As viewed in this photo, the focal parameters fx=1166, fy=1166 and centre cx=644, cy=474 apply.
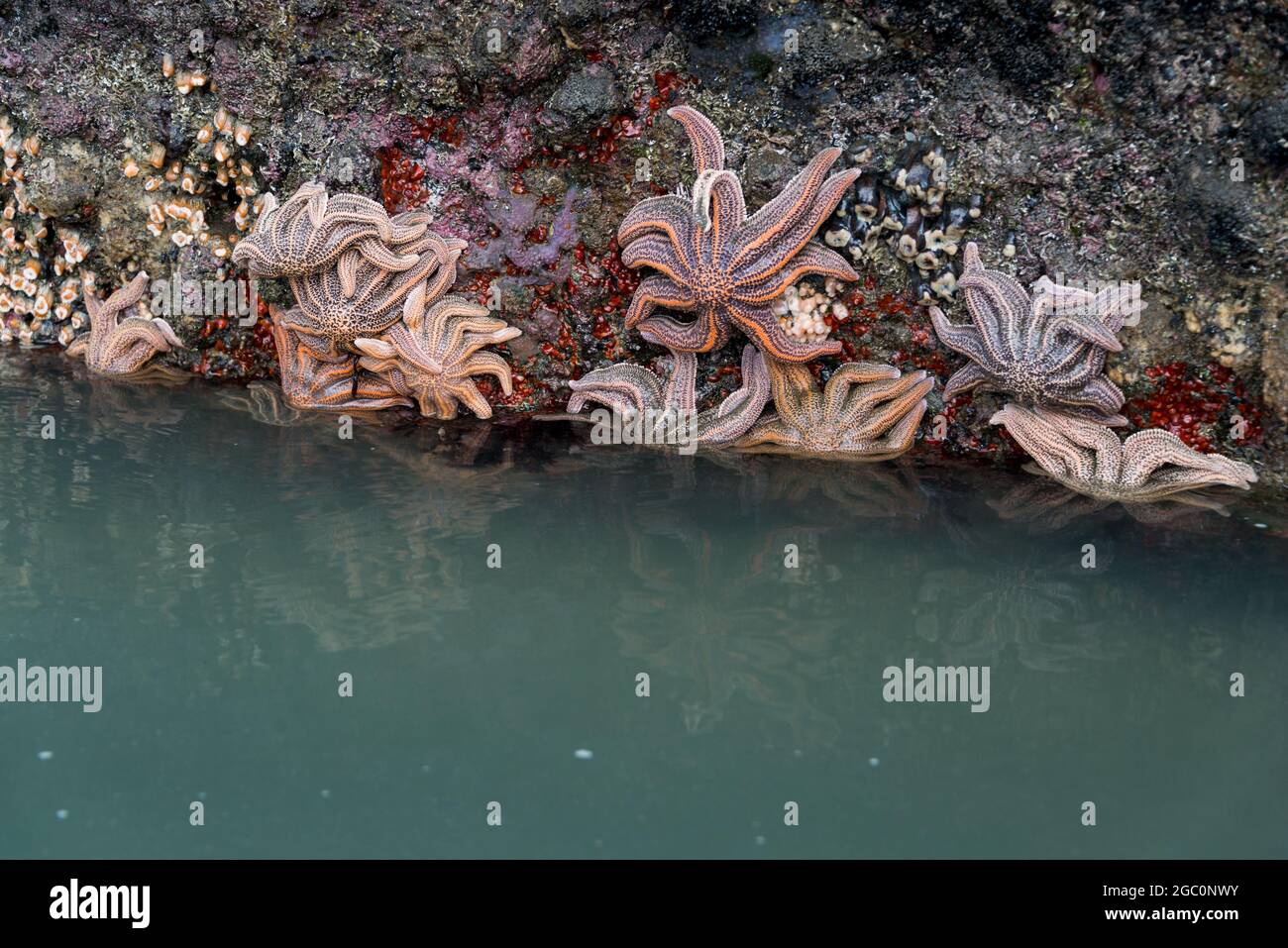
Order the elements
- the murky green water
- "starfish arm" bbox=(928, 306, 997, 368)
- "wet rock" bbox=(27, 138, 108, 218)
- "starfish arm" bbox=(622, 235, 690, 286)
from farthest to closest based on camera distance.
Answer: "wet rock" bbox=(27, 138, 108, 218) < "starfish arm" bbox=(622, 235, 690, 286) < "starfish arm" bbox=(928, 306, 997, 368) < the murky green water

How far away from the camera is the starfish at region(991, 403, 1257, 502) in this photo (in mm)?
6191

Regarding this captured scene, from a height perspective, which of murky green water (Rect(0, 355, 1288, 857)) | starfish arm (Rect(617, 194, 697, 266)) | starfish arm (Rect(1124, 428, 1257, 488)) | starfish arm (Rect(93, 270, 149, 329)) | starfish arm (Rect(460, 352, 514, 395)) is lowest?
murky green water (Rect(0, 355, 1288, 857))

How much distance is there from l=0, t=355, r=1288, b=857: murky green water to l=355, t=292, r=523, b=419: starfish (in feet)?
1.52

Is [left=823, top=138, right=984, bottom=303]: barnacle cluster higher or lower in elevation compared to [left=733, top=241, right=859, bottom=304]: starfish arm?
higher

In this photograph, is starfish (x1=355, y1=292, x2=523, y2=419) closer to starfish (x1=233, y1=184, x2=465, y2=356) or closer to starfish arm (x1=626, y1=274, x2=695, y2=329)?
starfish (x1=233, y1=184, x2=465, y2=356)

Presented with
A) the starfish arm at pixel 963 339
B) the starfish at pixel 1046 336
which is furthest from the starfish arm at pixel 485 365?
the starfish at pixel 1046 336

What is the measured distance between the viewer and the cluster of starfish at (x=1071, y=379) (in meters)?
6.10

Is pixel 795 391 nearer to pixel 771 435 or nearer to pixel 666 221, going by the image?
pixel 771 435

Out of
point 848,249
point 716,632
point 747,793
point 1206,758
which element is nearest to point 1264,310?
point 848,249

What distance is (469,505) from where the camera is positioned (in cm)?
619

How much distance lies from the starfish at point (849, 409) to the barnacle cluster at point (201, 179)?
11.4 ft

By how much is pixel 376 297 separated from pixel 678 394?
6.16ft

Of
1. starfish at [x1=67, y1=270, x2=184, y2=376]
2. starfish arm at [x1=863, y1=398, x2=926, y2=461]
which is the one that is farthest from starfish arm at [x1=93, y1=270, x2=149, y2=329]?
starfish arm at [x1=863, y1=398, x2=926, y2=461]

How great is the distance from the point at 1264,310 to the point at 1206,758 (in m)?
2.63
